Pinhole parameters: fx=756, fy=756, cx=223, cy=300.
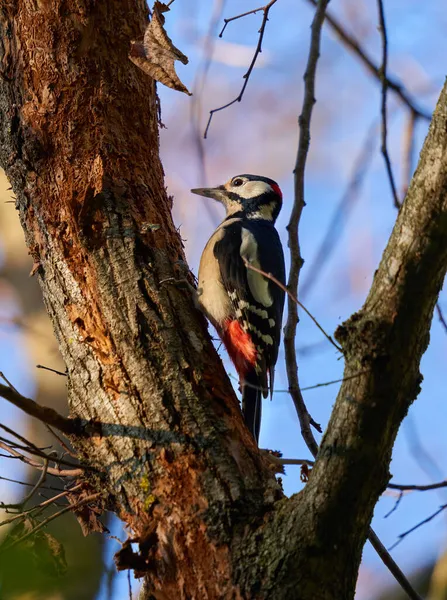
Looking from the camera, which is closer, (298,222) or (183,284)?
(298,222)

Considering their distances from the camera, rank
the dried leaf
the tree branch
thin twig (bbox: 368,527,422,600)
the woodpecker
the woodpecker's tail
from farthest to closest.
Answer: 1. the woodpecker
2. the woodpecker's tail
3. the dried leaf
4. thin twig (bbox: 368,527,422,600)
5. the tree branch

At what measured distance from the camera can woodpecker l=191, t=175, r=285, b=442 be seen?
356cm

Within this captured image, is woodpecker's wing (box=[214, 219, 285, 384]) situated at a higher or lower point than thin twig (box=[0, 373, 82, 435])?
higher

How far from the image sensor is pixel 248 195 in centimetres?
472

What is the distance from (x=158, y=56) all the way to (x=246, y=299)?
1.36 meters

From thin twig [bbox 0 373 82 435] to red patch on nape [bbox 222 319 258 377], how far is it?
4.41 feet

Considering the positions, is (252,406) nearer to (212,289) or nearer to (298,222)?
(212,289)

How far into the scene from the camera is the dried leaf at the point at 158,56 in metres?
2.74

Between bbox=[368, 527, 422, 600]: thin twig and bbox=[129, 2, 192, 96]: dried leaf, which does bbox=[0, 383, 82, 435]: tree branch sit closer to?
bbox=[368, 527, 422, 600]: thin twig

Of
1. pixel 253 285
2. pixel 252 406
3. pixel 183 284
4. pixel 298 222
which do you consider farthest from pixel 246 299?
pixel 298 222

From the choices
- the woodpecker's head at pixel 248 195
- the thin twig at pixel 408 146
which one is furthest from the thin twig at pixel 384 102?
the woodpecker's head at pixel 248 195

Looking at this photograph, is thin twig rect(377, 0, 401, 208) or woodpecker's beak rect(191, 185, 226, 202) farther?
woodpecker's beak rect(191, 185, 226, 202)

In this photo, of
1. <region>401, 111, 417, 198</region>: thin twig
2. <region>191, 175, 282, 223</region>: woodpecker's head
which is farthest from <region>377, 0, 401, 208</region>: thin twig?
<region>191, 175, 282, 223</region>: woodpecker's head

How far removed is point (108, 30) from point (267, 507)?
210cm
